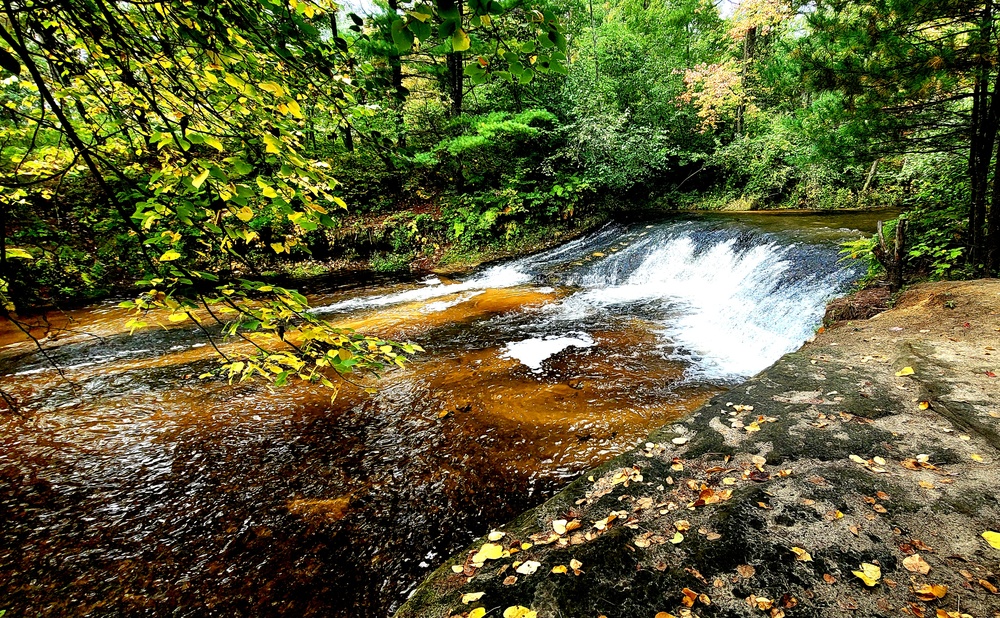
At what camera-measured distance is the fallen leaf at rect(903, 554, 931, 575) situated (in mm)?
1724

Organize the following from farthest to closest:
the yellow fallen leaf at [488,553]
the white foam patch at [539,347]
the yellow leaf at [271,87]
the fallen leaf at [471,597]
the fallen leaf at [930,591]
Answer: the white foam patch at [539,347], the yellow fallen leaf at [488,553], the fallen leaf at [471,597], the fallen leaf at [930,591], the yellow leaf at [271,87]

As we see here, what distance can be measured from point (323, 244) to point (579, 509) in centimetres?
1211

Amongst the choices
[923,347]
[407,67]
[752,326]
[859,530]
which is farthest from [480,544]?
[407,67]

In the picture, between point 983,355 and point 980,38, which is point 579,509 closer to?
point 983,355

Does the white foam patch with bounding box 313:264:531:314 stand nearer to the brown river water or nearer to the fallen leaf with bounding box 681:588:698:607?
the brown river water

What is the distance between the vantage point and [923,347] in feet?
12.2

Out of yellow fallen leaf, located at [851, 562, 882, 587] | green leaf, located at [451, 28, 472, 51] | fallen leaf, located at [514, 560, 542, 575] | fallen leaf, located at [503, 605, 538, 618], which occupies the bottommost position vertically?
fallen leaf, located at [514, 560, 542, 575]

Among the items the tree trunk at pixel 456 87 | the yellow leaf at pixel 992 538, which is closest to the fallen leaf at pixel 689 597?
the yellow leaf at pixel 992 538

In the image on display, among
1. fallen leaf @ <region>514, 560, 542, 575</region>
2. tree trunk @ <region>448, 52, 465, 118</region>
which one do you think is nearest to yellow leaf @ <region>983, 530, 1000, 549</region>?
fallen leaf @ <region>514, 560, 542, 575</region>

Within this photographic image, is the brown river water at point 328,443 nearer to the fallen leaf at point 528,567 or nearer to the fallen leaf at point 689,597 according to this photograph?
the fallen leaf at point 528,567

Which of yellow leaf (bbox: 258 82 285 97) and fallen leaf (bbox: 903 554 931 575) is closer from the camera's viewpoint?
yellow leaf (bbox: 258 82 285 97)

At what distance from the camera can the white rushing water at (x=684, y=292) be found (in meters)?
6.00

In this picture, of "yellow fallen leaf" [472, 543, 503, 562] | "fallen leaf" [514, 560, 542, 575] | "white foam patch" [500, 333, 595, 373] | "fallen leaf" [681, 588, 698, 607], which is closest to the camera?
"fallen leaf" [681, 588, 698, 607]

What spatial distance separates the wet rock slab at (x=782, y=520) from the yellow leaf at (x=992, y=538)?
0.08 feet
